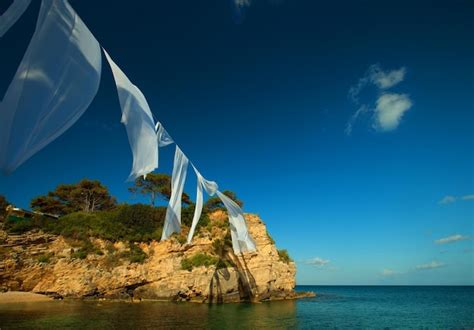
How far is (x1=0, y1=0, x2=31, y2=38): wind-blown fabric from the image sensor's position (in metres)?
4.51

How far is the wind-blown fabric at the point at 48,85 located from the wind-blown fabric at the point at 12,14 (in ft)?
1.04

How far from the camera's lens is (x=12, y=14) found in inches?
181

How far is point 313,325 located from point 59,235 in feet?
A: 86.5

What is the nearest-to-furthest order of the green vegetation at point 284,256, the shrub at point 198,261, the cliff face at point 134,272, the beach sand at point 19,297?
1. the beach sand at point 19,297
2. the cliff face at point 134,272
3. the shrub at point 198,261
4. the green vegetation at point 284,256

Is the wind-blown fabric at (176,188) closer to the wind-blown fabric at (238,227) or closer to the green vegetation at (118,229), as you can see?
the wind-blown fabric at (238,227)

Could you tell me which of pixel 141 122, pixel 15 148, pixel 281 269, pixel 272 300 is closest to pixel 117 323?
pixel 141 122

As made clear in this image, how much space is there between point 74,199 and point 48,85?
45837 millimetres

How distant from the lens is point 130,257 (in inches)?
1176

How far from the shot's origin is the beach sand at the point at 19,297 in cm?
2328

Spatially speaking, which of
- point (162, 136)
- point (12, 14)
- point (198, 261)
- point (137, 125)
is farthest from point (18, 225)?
point (12, 14)

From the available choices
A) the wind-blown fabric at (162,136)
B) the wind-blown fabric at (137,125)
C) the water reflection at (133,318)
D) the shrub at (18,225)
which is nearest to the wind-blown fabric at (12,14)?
the wind-blown fabric at (137,125)

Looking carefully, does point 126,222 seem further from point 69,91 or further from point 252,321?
point 69,91

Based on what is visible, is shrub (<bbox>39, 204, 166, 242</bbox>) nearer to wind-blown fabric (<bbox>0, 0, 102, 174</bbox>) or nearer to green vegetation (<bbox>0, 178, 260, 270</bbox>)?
green vegetation (<bbox>0, 178, 260, 270</bbox>)

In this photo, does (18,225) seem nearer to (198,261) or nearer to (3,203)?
(3,203)
